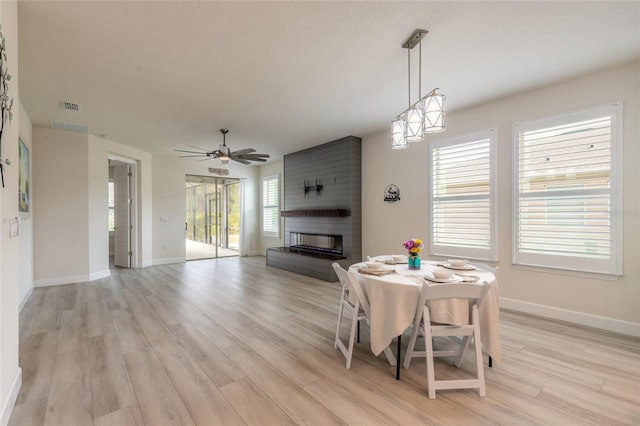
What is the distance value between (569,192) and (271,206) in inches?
264

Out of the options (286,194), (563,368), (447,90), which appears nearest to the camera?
(563,368)

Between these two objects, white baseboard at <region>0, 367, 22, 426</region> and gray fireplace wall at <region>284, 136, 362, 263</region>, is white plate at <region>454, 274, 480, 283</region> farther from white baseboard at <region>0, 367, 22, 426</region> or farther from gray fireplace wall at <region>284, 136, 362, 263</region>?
gray fireplace wall at <region>284, 136, 362, 263</region>

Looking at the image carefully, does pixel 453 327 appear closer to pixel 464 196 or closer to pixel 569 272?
pixel 569 272

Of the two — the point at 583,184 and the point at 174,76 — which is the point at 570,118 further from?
the point at 174,76

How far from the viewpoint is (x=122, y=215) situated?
6867mm

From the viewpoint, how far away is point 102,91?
3.46 m

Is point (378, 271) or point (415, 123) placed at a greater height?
point (415, 123)

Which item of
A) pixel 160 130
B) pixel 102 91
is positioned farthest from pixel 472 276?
pixel 160 130

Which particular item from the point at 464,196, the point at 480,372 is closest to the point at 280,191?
the point at 464,196

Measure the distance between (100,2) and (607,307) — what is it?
548 cm

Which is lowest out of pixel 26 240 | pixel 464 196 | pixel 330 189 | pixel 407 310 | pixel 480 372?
pixel 480 372

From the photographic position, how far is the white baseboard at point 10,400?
5.67 ft

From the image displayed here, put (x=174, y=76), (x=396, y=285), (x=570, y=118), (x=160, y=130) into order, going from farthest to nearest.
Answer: (x=160, y=130) → (x=570, y=118) → (x=174, y=76) → (x=396, y=285)

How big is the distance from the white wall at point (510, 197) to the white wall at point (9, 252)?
4.67 m
